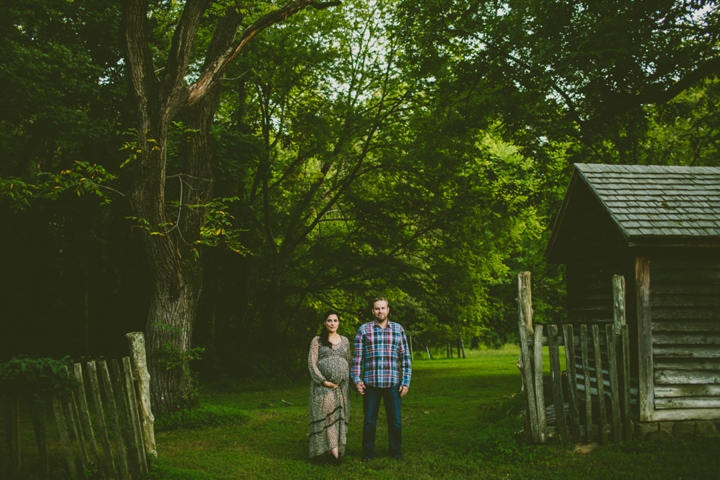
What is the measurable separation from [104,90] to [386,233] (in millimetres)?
10232

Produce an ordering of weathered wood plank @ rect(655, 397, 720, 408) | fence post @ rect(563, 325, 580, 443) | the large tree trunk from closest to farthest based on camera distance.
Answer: fence post @ rect(563, 325, 580, 443)
weathered wood plank @ rect(655, 397, 720, 408)
the large tree trunk

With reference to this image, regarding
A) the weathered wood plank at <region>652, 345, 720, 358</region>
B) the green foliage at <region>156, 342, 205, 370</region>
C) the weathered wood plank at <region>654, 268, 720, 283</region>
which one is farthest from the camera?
the green foliage at <region>156, 342, 205, 370</region>

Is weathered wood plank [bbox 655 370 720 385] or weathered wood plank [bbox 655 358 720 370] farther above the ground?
weathered wood plank [bbox 655 358 720 370]

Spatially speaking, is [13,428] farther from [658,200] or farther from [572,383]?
[658,200]

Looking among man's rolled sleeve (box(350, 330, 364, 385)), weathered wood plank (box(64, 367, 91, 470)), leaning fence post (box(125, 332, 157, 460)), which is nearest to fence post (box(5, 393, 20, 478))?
weathered wood plank (box(64, 367, 91, 470))

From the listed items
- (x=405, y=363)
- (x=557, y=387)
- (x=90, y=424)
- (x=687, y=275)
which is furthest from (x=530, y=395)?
(x=90, y=424)

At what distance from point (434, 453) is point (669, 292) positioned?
4266 mm

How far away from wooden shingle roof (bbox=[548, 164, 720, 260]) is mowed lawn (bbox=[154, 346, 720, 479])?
291cm

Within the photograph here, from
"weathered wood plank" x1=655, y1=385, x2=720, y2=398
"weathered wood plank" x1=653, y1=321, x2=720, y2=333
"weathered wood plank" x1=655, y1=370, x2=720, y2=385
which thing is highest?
"weathered wood plank" x1=653, y1=321, x2=720, y2=333

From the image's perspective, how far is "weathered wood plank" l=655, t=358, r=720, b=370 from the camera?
29.4ft

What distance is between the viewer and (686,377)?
8930 mm

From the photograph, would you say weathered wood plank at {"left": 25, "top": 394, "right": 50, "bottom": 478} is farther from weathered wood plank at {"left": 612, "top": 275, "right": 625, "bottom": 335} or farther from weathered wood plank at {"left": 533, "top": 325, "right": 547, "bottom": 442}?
weathered wood plank at {"left": 612, "top": 275, "right": 625, "bottom": 335}

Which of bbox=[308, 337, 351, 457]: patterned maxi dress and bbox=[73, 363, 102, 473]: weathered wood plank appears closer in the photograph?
bbox=[73, 363, 102, 473]: weathered wood plank

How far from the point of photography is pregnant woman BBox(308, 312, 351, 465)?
26.5 ft
